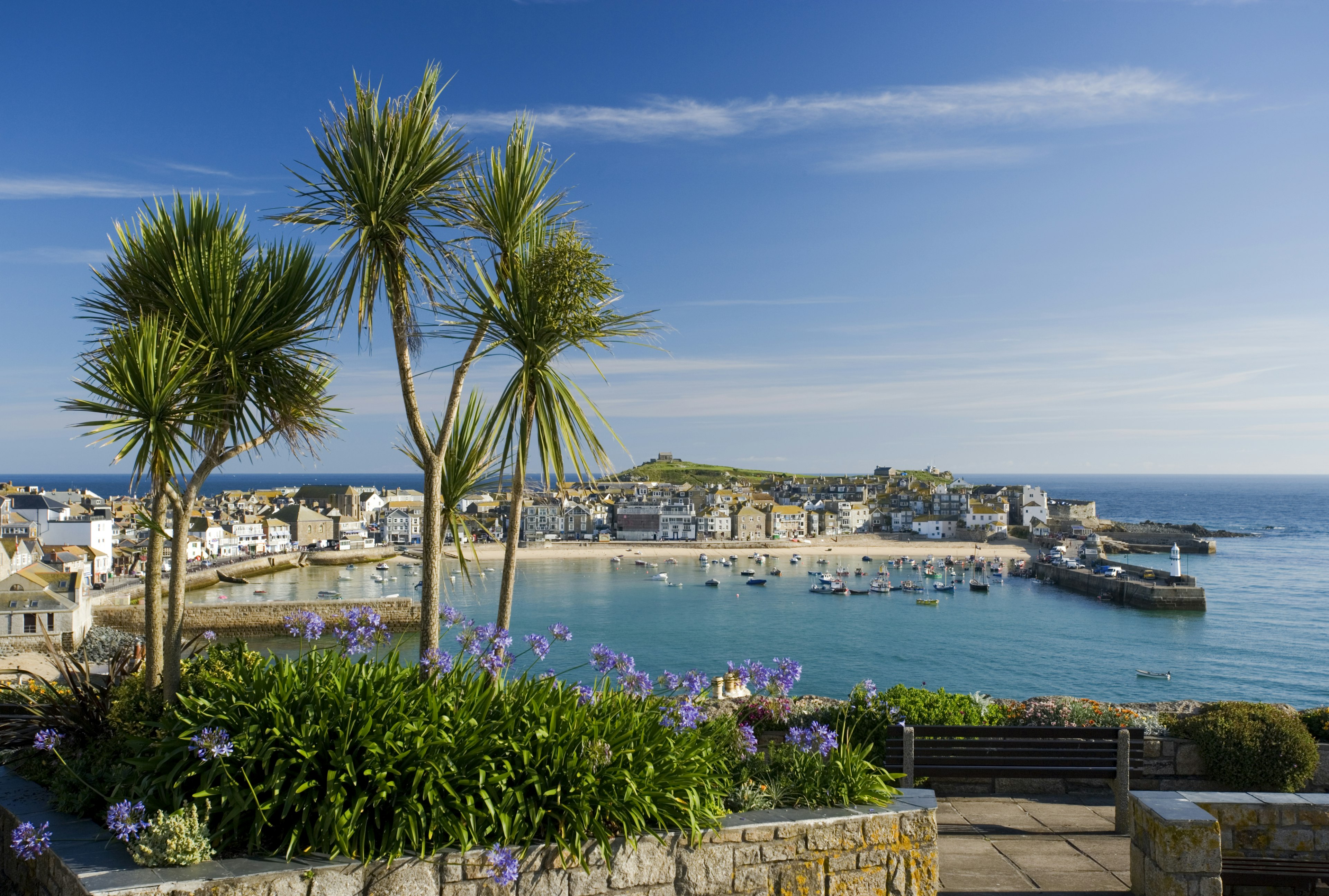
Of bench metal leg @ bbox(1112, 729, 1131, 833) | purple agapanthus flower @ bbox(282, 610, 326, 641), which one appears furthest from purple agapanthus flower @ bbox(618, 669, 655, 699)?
bench metal leg @ bbox(1112, 729, 1131, 833)

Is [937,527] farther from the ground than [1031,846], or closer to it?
closer to it

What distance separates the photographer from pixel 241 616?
152 feet

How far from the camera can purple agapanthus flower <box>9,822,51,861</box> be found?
3.53 metres

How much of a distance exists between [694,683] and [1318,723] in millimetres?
6626

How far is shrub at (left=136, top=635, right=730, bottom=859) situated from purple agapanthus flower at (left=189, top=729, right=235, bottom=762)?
17 millimetres

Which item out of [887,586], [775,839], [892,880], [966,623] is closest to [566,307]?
[775,839]

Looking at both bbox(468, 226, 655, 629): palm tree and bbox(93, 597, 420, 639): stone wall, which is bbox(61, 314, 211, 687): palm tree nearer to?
bbox(468, 226, 655, 629): palm tree

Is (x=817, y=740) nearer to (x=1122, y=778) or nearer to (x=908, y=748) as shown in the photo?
(x=908, y=748)

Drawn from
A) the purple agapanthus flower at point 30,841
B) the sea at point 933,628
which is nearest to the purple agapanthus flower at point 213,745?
the purple agapanthus flower at point 30,841

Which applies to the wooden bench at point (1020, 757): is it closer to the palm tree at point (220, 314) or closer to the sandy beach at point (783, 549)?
the palm tree at point (220, 314)

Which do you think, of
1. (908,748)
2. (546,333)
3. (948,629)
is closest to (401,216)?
(546,333)

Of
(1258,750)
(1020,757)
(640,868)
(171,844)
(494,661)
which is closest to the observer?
(171,844)

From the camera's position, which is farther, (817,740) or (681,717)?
(817,740)

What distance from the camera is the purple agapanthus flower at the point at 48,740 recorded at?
4.26m
